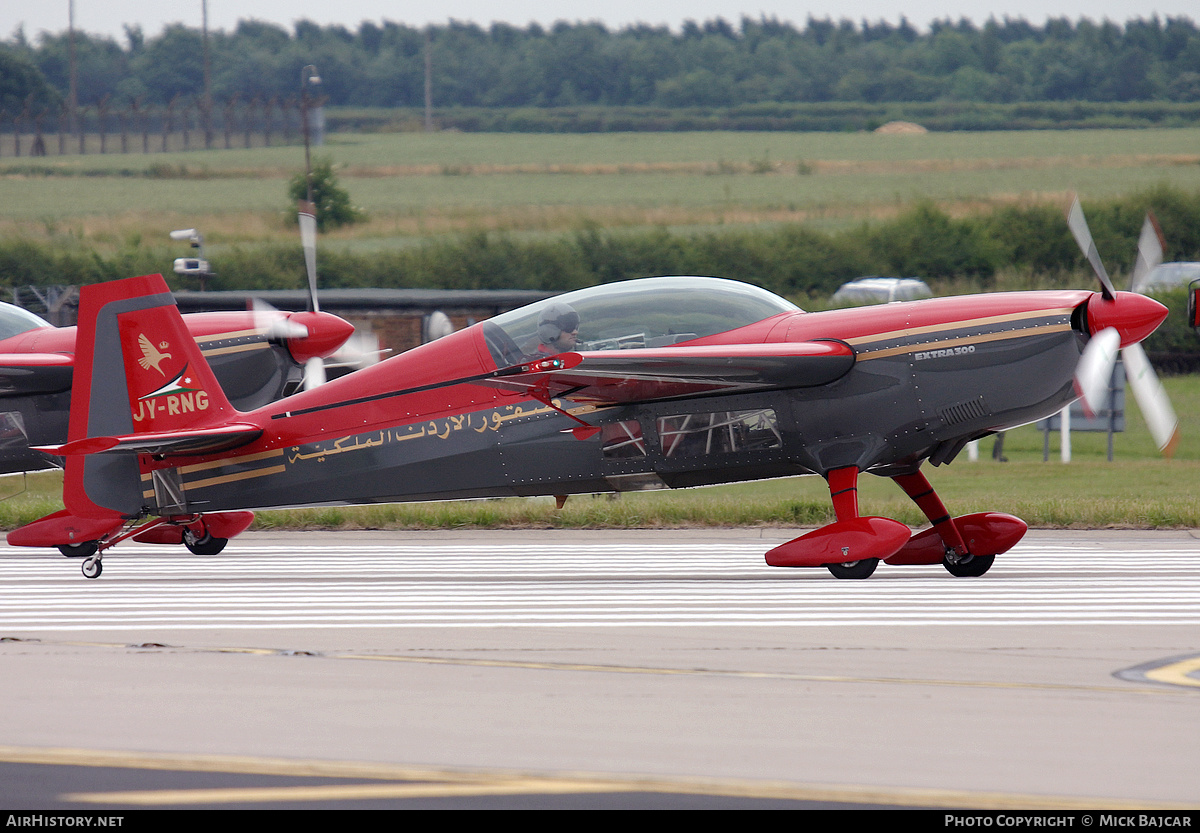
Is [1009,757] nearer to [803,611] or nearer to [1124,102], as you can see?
[803,611]

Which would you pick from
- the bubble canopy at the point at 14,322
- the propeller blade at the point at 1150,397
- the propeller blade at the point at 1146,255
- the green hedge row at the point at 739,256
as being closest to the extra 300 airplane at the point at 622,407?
the propeller blade at the point at 1150,397

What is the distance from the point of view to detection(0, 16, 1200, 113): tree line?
398 ft

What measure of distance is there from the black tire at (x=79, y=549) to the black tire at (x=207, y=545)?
1015 mm

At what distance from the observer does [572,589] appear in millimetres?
10742

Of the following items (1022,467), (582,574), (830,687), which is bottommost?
(1022,467)

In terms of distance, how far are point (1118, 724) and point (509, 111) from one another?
410 ft

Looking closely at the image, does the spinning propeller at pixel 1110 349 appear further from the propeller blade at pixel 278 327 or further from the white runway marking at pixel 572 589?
the propeller blade at pixel 278 327

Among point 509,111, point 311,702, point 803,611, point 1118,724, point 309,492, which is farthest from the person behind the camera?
point 509,111

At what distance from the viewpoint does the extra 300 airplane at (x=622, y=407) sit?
10781 millimetres

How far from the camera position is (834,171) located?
277ft

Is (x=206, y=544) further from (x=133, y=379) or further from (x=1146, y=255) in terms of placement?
(x=1146, y=255)

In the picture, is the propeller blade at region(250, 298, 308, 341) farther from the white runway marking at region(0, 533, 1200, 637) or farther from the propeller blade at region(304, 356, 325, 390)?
the white runway marking at region(0, 533, 1200, 637)

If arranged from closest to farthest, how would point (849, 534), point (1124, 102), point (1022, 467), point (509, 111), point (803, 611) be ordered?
point (803, 611) < point (849, 534) < point (1022, 467) < point (1124, 102) < point (509, 111)

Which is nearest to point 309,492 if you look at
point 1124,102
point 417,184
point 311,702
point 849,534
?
point 849,534
